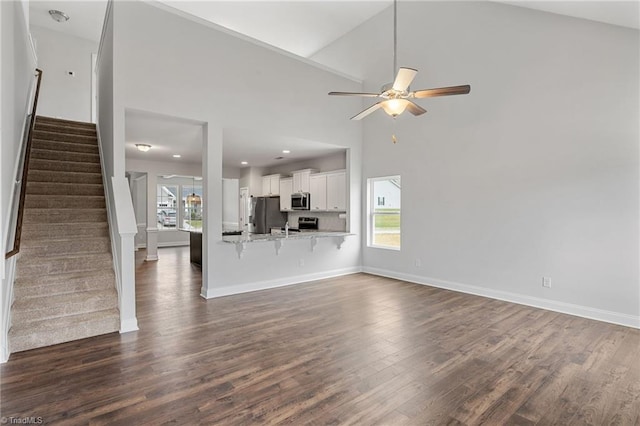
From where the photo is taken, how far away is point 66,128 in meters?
5.62

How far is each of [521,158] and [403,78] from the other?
8.48ft

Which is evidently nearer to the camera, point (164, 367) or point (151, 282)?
point (164, 367)

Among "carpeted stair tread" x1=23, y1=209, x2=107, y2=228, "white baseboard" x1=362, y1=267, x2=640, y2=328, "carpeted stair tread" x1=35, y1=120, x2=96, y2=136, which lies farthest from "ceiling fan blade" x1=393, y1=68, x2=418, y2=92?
"carpeted stair tread" x1=35, y1=120, x2=96, y2=136

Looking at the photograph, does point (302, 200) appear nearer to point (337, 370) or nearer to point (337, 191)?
point (337, 191)

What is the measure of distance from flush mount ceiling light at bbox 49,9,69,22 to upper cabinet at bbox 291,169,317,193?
5.68 meters

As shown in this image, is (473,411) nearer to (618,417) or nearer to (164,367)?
(618,417)

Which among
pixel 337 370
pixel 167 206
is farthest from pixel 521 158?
pixel 167 206

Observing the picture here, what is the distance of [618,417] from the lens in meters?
2.10

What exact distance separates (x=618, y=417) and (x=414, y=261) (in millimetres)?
3800

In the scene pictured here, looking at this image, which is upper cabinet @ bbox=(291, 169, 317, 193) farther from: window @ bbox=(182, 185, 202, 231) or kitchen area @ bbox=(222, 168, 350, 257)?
window @ bbox=(182, 185, 202, 231)

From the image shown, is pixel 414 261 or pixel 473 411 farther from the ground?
pixel 414 261

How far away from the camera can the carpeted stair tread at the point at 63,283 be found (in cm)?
332

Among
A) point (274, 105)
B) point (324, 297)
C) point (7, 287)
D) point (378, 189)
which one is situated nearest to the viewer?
point (7, 287)

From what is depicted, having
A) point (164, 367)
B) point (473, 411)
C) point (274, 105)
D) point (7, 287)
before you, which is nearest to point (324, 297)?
point (164, 367)
